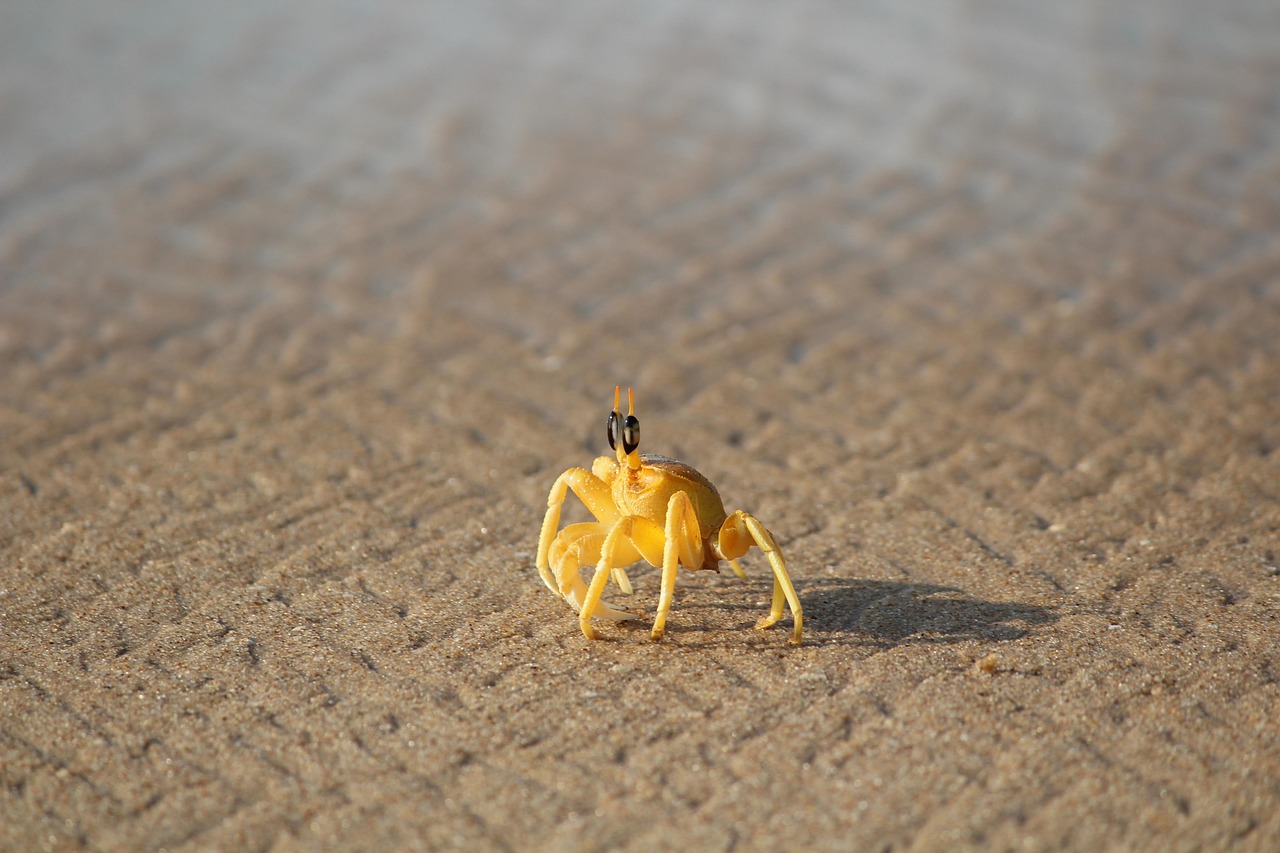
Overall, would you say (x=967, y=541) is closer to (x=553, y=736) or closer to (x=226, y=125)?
(x=553, y=736)

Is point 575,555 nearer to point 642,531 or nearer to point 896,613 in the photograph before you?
point 642,531

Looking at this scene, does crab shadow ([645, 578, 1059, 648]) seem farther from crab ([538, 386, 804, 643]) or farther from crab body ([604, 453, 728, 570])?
crab body ([604, 453, 728, 570])

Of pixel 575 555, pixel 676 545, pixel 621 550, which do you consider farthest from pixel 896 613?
pixel 575 555

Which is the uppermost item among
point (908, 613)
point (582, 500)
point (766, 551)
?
point (582, 500)

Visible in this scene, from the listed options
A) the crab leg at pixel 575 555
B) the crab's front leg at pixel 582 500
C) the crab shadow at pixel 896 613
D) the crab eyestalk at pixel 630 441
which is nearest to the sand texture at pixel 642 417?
the crab shadow at pixel 896 613

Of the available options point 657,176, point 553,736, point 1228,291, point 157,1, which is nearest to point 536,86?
→ point 657,176

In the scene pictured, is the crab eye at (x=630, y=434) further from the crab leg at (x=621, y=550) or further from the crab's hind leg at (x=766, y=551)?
the crab's hind leg at (x=766, y=551)
